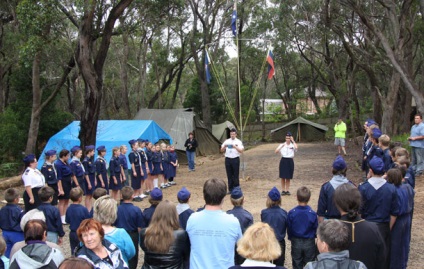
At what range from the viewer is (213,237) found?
376 cm

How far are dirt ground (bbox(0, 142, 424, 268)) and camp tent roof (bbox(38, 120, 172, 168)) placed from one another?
6.11 feet

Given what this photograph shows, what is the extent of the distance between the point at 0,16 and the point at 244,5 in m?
14.3

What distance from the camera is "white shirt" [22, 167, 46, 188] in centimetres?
773

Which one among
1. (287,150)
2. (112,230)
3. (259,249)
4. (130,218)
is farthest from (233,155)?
(259,249)

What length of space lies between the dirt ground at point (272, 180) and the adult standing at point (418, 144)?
2.05 ft

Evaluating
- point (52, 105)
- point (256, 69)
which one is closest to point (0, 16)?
point (52, 105)

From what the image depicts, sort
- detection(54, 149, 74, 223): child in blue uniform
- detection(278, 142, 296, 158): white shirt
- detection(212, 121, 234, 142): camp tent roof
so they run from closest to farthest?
detection(54, 149, 74, 223): child in blue uniform → detection(278, 142, 296, 158): white shirt → detection(212, 121, 234, 142): camp tent roof

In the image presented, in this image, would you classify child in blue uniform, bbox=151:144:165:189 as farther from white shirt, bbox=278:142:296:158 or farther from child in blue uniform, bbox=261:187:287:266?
child in blue uniform, bbox=261:187:287:266

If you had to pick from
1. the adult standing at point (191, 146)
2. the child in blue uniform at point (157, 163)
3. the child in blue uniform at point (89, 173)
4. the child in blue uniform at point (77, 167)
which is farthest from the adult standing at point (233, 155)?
the adult standing at point (191, 146)

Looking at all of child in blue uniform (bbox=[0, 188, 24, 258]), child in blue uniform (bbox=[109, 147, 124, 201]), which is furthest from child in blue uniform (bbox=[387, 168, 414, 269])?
child in blue uniform (bbox=[109, 147, 124, 201])

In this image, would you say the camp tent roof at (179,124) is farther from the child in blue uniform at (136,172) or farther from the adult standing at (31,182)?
the adult standing at (31,182)

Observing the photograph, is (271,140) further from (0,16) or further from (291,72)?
(0,16)

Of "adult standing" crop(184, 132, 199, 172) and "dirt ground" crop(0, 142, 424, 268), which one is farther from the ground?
"adult standing" crop(184, 132, 199, 172)

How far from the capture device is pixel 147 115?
21.6 metres
